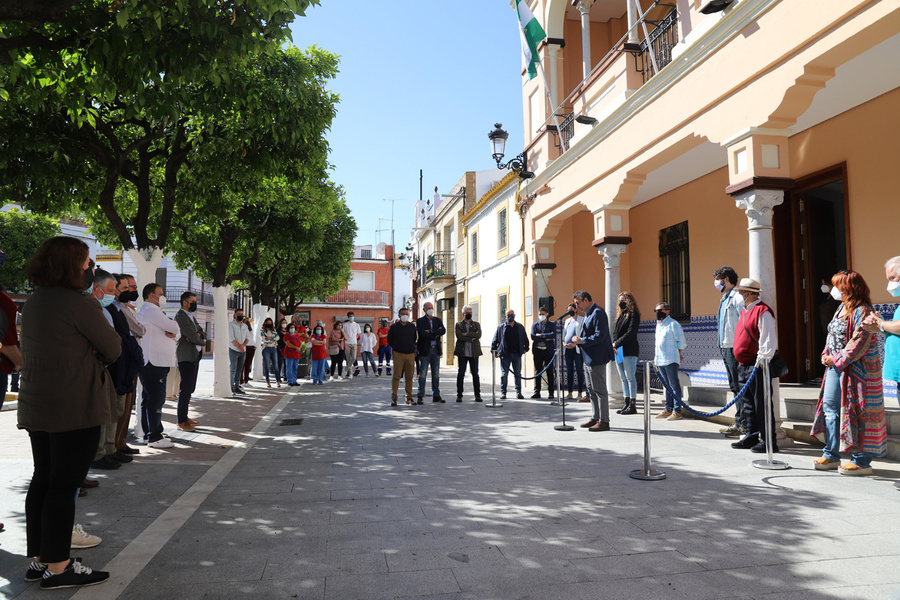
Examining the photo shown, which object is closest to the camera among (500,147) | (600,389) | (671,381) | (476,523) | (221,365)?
(476,523)

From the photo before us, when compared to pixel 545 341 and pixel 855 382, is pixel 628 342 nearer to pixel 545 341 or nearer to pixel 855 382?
pixel 545 341

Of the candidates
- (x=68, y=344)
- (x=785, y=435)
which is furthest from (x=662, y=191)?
(x=68, y=344)

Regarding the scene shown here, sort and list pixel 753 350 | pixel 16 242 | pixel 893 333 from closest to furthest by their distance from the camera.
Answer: pixel 893 333, pixel 753 350, pixel 16 242

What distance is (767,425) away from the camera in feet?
19.2

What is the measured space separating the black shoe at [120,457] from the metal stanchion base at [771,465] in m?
6.06

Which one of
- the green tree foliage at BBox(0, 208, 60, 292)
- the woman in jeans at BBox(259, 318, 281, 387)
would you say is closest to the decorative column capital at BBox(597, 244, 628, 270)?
the woman in jeans at BBox(259, 318, 281, 387)

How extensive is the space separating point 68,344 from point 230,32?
367cm

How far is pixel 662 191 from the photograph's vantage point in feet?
42.2

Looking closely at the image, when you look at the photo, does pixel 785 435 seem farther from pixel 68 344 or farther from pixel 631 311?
pixel 68 344

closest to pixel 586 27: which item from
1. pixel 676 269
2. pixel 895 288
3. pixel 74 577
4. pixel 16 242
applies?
pixel 676 269

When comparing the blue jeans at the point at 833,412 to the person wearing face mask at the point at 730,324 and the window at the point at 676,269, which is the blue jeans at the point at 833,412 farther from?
the window at the point at 676,269

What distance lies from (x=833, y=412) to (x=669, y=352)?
11.5 feet

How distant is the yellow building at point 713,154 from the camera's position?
6777 millimetres

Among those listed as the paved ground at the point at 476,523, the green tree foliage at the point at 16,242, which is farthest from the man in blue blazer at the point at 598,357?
the green tree foliage at the point at 16,242
